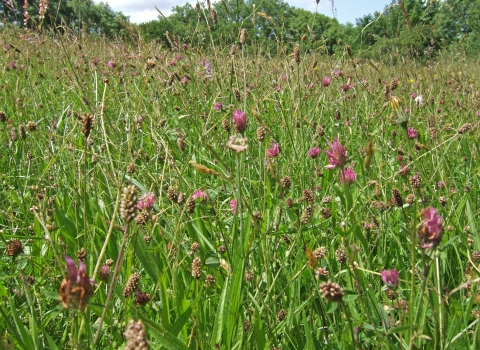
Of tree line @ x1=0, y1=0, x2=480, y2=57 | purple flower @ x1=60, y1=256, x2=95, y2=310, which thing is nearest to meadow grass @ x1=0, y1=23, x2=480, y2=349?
purple flower @ x1=60, y1=256, x2=95, y2=310

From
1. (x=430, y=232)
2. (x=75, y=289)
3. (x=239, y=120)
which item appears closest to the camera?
(x=75, y=289)

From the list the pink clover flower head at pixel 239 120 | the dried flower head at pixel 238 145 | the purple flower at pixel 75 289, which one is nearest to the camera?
the purple flower at pixel 75 289

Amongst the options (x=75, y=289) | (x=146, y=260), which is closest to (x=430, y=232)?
(x=75, y=289)

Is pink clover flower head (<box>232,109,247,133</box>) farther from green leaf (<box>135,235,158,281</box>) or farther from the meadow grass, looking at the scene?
green leaf (<box>135,235,158,281</box>)

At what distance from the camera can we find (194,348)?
791 millimetres

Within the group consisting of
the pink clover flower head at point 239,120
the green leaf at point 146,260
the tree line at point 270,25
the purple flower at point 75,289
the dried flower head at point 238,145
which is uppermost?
the tree line at point 270,25

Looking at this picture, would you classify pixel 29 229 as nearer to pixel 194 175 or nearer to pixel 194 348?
pixel 194 175

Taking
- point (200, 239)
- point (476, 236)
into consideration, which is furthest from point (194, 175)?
point (476, 236)

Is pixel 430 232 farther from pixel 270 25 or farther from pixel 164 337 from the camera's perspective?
pixel 270 25

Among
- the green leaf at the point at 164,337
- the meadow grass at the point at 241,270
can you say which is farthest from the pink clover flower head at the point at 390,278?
the green leaf at the point at 164,337

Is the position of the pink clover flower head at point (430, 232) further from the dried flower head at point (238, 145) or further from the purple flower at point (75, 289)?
the purple flower at point (75, 289)

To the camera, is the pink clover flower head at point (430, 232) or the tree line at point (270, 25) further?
the tree line at point (270, 25)

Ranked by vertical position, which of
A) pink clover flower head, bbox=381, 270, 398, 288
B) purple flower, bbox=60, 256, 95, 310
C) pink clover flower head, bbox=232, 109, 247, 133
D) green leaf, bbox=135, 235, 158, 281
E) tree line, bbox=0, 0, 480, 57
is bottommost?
green leaf, bbox=135, 235, 158, 281

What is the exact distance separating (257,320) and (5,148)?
5.15 ft
